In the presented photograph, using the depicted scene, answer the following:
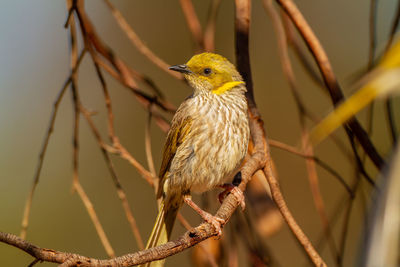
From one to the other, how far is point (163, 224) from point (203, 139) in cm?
60

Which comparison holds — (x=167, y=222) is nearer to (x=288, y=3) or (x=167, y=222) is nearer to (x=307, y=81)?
(x=288, y=3)

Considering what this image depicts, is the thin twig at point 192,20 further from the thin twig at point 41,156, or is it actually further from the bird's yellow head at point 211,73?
the thin twig at point 41,156

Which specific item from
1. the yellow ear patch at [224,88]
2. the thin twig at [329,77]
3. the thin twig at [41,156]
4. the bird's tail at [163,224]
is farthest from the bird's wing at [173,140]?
the thin twig at [329,77]

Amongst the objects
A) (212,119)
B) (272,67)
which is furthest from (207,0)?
(212,119)

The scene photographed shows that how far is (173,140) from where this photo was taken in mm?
3170

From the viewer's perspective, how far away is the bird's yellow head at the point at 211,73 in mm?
3260

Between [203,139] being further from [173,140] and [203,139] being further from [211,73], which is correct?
[211,73]

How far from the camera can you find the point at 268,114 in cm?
626

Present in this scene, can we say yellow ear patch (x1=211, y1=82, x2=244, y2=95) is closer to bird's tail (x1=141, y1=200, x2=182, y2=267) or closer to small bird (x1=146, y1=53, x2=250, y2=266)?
small bird (x1=146, y1=53, x2=250, y2=266)

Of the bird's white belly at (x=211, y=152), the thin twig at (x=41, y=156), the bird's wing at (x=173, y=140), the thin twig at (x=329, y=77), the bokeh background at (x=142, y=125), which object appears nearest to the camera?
the thin twig at (x=329, y=77)

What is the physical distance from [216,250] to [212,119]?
85 cm

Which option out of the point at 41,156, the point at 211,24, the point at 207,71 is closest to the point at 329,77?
the point at 207,71

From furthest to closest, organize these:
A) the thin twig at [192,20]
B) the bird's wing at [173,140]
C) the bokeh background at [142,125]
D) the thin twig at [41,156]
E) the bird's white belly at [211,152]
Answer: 1. the bokeh background at [142,125]
2. the thin twig at [192,20]
3. the bird's wing at [173,140]
4. the bird's white belly at [211,152]
5. the thin twig at [41,156]

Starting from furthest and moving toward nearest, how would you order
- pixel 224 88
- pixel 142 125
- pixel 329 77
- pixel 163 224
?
pixel 142 125, pixel 224 88, pixel 163 224, pixel 329 77
